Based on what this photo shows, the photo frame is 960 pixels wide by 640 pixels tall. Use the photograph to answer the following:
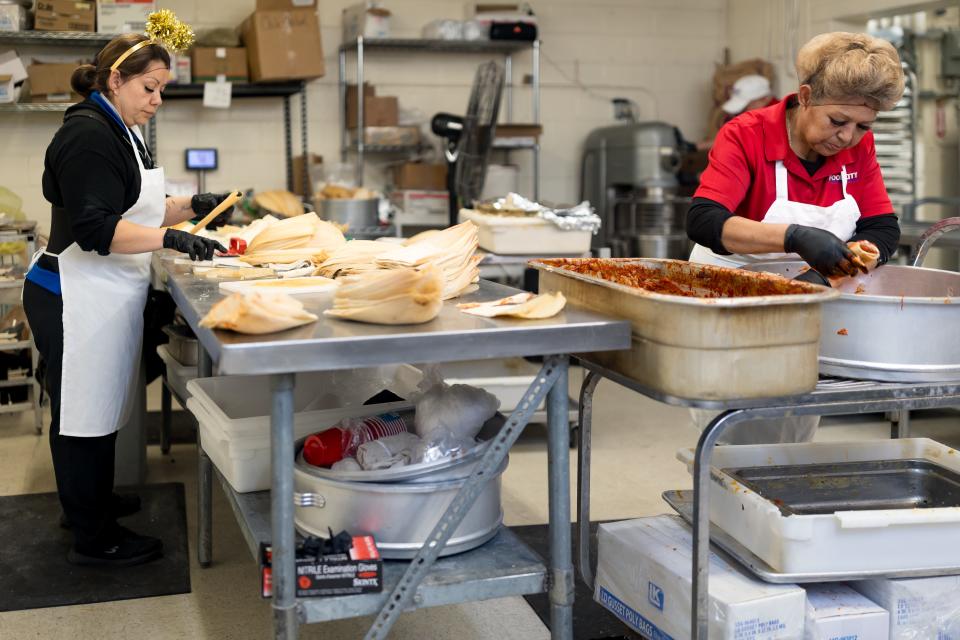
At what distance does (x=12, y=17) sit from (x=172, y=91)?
0.87m

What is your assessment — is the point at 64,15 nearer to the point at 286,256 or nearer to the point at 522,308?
the point at 286,256

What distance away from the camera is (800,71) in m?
2.24

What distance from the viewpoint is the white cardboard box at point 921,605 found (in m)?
1.85

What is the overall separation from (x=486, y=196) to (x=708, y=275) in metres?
4.10

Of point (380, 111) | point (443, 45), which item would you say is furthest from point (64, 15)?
point (443, 45)

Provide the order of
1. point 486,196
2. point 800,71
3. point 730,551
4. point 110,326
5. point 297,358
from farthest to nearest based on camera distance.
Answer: point 486,196 → point 110,326 → point 800,71 → point 730,551 → point 297,358

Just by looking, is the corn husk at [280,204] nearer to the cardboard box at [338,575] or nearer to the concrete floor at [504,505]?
the concrete floor at [504,505]

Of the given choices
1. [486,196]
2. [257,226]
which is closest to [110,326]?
[257,226]

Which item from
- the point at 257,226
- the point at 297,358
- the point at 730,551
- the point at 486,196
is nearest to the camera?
the point at 297,358

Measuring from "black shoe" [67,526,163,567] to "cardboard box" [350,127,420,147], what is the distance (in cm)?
356

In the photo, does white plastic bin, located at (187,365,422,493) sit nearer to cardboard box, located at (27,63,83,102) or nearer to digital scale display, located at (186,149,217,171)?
cardboard box, located at (27,63,83,102)

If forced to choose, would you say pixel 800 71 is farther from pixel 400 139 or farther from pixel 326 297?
pixel 400 139

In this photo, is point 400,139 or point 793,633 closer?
point 793,633

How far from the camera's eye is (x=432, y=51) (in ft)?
21.2
